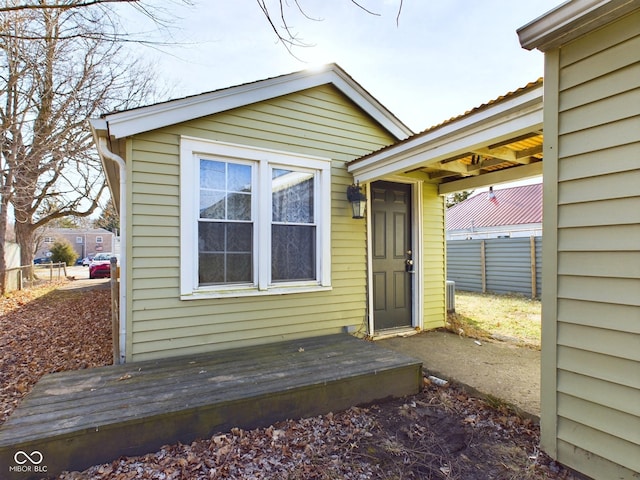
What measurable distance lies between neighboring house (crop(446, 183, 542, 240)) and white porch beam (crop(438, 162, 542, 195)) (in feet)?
33.5

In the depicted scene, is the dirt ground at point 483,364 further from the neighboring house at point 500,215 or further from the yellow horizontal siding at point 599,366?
the neighboring house at point 500,215

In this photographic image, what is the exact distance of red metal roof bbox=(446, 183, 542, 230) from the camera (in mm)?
14141

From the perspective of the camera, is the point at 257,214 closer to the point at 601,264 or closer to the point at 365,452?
the point at 365,452

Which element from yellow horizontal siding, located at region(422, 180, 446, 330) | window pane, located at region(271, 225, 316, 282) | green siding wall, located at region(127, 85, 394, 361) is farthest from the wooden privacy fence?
window pane, located at region(271, 225, 316, 282)

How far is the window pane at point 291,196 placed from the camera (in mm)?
3969

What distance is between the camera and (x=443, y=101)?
6582mm

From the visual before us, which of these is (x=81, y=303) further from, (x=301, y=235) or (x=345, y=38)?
(x=345, y=38)

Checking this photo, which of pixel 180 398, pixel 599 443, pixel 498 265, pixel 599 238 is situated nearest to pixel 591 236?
pixel 599 238

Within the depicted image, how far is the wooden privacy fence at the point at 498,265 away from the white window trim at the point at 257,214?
23.0 ft

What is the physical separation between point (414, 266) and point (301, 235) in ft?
6.15

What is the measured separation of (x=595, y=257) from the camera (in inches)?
74.7

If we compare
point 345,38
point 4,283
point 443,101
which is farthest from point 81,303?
point 443,101

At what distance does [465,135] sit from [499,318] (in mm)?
4690

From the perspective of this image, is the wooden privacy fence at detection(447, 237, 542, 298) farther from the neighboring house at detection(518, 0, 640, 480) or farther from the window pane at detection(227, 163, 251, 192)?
the window pane at detection(227, 163, 251, 192)
